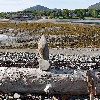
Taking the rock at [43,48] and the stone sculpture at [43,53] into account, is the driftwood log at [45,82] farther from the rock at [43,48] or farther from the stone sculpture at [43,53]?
the rock at [43,48]

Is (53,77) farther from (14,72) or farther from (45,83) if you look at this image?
(14,72)

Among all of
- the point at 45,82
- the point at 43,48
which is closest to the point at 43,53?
the point at 43,48

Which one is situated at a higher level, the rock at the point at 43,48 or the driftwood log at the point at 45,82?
the rock at the point at 43,48

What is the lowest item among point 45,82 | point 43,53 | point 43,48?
point 45,82

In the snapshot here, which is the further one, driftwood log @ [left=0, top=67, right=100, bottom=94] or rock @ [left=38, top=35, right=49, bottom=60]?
driftwood log @ [left=0, top=67, right=100, bottom=94]

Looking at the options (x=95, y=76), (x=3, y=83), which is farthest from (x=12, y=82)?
(x=95, y=76)

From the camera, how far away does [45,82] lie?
17.5 metres

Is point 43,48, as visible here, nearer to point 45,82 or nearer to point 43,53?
point 43,53

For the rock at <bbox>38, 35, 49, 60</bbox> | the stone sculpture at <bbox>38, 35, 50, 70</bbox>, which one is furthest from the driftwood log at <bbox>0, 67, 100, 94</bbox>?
the rock at <bbox>38, 35, 49, 60</bbox>

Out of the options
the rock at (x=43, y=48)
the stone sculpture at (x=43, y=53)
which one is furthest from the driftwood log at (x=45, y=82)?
the rock at (x=43, y=48)

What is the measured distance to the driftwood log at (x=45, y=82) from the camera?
1741 centimetres

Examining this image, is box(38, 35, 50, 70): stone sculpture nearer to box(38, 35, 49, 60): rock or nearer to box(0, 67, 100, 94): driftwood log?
box(38, 35, 49, 60): rock

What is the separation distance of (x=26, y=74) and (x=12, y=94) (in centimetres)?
139

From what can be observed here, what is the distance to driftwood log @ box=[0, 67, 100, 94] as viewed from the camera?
57.1 feet
